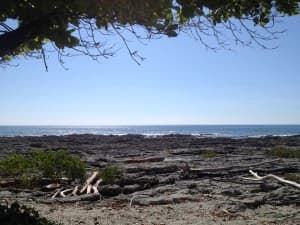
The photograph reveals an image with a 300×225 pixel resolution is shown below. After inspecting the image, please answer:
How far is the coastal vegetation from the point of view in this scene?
45.6ft

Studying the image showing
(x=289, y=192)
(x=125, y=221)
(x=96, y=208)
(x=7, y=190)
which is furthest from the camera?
(x=7, y=190)

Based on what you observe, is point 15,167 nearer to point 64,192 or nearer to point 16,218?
point 64,192

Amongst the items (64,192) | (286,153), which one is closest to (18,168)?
(64,192)

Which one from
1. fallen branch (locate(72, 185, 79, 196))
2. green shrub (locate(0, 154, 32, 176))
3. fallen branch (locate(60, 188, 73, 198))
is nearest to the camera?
fallen branch (locate(60, 188, 73, 198))

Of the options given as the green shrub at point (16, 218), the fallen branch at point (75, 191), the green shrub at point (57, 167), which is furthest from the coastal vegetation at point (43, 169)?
the green shrub at point (16, 218)

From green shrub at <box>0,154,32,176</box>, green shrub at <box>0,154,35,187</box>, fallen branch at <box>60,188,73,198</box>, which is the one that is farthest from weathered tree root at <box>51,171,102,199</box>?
green shrub at <box>0,154,32,176</box>

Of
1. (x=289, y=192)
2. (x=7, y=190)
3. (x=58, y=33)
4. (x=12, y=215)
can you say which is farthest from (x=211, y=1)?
(x=7, y=190)

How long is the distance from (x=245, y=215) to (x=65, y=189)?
6069mm

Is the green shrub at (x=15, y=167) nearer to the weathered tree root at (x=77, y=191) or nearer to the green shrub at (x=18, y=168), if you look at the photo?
the green shrub at (x=18, y=168)

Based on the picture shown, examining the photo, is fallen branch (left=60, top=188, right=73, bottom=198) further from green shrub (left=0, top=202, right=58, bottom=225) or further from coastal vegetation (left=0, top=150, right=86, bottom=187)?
green shrub (left=0, top=202, right=58, bottom=225)

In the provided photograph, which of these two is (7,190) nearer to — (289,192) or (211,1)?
(289,192)

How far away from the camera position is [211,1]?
4.30 metres

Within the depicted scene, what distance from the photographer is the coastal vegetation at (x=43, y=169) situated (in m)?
13.9

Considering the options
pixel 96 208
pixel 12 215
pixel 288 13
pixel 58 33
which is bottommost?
pixel 96 208
